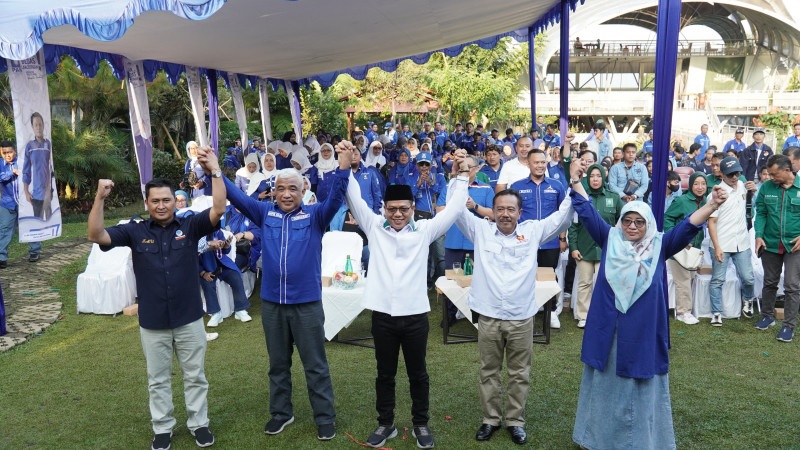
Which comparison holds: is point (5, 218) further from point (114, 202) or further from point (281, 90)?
point (281, 90)

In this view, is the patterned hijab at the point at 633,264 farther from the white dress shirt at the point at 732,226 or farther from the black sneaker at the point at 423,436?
the white dress shirt at the point at 732,226

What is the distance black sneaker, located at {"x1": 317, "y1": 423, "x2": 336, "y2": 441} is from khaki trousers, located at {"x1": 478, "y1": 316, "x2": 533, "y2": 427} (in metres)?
1.02

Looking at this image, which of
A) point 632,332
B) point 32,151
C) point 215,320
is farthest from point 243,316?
point 632,332

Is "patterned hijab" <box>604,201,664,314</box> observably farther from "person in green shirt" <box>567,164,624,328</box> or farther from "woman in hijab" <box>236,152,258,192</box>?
"woman in hijab" <box>236,152,258,192</box>

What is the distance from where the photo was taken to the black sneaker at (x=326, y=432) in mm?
3826

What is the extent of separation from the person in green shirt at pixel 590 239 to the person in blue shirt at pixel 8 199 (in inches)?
283

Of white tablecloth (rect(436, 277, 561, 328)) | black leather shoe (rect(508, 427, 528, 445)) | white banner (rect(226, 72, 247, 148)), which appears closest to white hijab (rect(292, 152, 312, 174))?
white banner (rect(226, 72, 247, 148))

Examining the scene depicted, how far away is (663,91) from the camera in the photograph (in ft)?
16.3

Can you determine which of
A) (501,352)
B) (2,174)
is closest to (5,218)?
(2,174)

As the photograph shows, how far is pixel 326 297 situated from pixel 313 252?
176cm

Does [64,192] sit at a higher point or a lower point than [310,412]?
higher

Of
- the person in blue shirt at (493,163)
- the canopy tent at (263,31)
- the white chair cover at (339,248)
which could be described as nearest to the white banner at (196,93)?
the canopy tent at (263,31)

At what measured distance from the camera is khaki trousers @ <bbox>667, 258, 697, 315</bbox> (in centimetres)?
625

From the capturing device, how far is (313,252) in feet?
12.4
